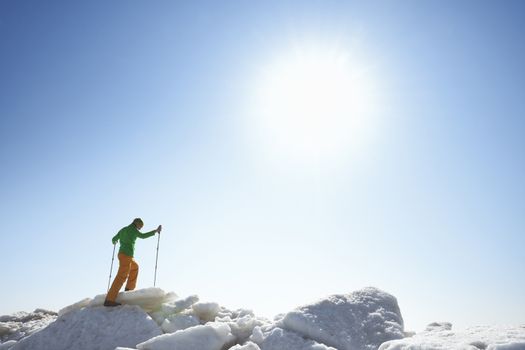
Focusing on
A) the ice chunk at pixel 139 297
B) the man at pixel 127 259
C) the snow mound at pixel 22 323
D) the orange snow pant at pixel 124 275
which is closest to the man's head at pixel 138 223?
the man at pixel 127 259

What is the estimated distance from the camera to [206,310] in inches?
424

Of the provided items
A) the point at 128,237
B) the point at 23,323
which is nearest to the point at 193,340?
the point at 128,237

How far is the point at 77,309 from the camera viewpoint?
35.3 ft

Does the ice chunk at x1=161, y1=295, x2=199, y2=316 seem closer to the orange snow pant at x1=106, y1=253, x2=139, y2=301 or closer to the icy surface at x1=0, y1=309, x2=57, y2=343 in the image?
the orange snow pant at x1=106, y1=253, x2=139, y2=301

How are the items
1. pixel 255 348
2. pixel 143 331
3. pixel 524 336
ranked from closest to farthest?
pixel 524 336 → pixel 255 348 → pixel 143 331

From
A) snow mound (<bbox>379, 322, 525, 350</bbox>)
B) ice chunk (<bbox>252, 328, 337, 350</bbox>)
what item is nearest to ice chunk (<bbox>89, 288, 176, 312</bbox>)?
ice chunk (<bbox>252, 328, 337, 350</bbox>)

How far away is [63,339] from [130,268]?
2877 mm

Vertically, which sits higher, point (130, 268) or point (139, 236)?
point (139, 236)

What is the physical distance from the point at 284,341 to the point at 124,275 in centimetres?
562

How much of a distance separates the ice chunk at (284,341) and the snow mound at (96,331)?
3064mm

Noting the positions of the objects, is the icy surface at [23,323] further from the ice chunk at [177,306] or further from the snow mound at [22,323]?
the ice chunk at [177,306]

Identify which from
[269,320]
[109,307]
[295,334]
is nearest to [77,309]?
[109,307]

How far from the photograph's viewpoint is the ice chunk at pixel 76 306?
10875 millimetres

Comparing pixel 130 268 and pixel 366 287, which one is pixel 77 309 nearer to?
pixel 130 268
